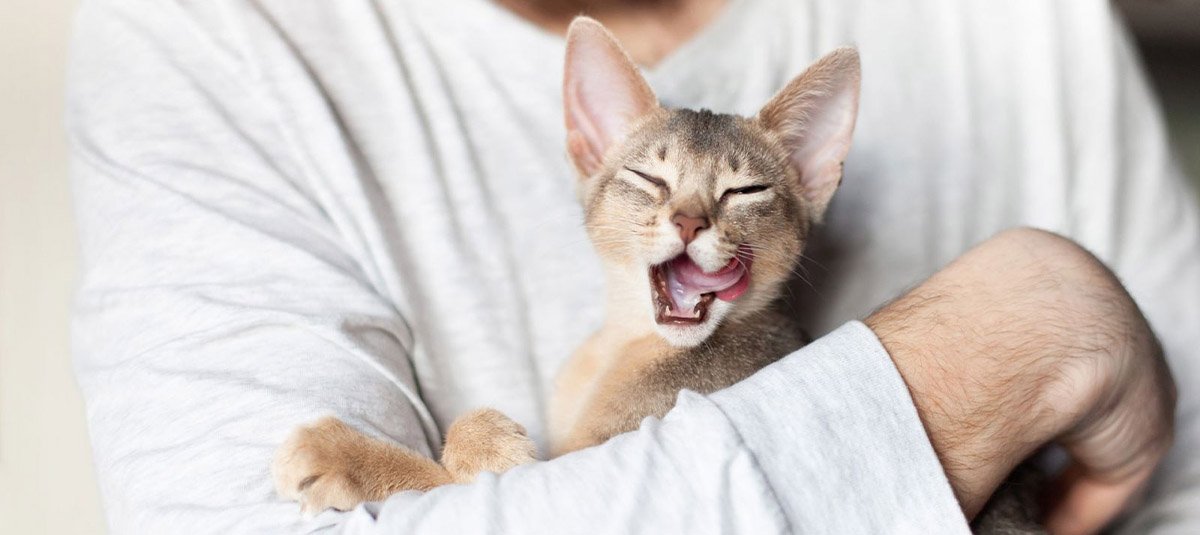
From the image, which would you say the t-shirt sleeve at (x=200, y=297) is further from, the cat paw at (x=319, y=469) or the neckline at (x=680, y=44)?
the neckline at (x=680, y=44)

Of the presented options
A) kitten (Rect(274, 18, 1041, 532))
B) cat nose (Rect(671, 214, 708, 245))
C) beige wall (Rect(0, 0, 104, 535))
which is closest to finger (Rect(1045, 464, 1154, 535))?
kitten (Rect(274, 18, 1041, 532))

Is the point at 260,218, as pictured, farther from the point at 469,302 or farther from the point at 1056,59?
the point at 1056,59

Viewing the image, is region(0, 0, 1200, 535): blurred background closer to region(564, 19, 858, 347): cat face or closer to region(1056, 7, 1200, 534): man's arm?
region(564, 19, 858, 347): cat face

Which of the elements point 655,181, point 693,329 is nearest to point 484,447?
point 693,329

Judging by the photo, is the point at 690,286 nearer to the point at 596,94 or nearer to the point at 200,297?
the point at 596,94

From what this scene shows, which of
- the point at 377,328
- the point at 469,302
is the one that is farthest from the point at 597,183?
the point at 377,328
